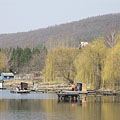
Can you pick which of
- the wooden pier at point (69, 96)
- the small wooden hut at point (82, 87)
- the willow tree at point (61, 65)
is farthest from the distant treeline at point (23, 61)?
the wooden pier at point (69, 96)

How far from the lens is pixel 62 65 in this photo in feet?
288

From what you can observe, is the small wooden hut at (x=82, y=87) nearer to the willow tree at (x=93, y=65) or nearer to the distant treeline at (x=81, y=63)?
the distant treeline at (x=81, y=63)

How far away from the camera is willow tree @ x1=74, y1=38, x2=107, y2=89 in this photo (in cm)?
6875

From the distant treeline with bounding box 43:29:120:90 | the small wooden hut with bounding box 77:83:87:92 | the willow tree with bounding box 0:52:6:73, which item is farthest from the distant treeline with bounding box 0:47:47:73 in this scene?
the small wooden hut with bounding box 77:83:87:92

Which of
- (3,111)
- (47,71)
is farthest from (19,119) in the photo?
(47,71)

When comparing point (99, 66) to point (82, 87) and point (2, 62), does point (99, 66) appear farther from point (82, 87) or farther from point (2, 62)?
point (2, 62)

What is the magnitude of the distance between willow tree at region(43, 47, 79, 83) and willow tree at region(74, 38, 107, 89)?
15021 millimetres

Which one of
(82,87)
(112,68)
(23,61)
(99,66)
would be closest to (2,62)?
(23,61)

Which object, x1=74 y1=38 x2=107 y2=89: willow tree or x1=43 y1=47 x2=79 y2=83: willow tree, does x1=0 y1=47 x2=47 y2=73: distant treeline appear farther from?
x1=74 y1=38 x2=107 y2=89: willow tree

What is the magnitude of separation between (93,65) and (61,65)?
19102mm

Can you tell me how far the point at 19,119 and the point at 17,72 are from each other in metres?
99.1

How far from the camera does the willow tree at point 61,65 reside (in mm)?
85275

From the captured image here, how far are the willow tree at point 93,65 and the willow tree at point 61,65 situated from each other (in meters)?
15.0

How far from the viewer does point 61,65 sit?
87875 millimetres
